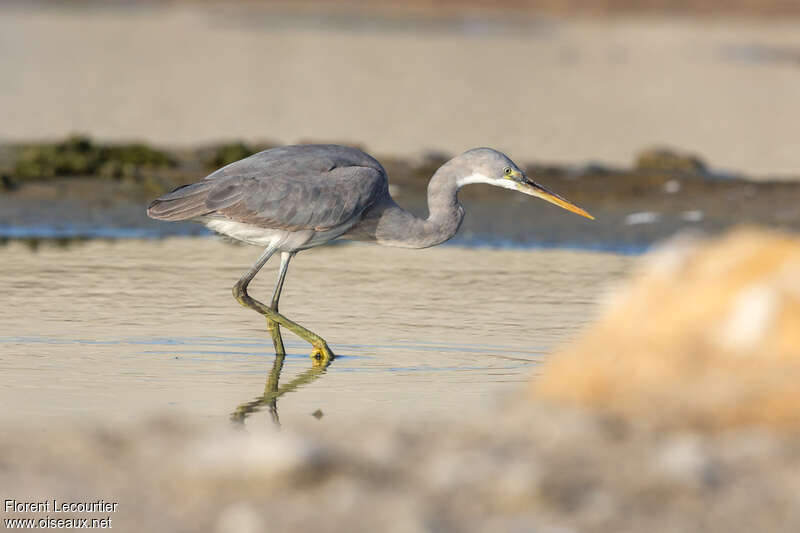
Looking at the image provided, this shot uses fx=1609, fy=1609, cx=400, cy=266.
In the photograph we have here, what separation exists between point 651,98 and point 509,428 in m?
29.6

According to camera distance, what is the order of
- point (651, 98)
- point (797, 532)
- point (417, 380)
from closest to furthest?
point (797, 532), point (417, 380), point (651, 98)

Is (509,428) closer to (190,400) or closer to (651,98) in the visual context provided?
(190,400)

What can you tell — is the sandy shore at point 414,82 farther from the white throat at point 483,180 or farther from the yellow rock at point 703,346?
the yellow rock at point 703,346

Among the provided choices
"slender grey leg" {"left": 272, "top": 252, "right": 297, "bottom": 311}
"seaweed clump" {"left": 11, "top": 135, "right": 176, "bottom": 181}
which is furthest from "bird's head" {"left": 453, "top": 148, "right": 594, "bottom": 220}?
"seaweed clump" {"left": 11, "top": 135, "right": 176, "bottom": 181}

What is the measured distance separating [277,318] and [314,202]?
0.75 metres

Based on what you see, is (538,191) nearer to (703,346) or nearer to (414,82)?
(703,346)

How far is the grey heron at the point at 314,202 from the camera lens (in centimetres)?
930

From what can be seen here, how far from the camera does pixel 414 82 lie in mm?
38156

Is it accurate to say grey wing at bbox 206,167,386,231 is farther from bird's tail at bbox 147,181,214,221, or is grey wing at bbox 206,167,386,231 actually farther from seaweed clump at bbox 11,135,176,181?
seaweed clump at bbox 11,135,176,181

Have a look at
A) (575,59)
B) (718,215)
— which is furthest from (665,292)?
(575,59)

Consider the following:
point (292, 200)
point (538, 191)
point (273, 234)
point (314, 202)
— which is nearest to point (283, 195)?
point (292, 200)

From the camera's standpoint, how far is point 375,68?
41031 millimetres

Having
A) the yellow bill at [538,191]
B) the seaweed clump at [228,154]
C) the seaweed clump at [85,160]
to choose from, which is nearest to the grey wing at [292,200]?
the yellow bill at [538,191]

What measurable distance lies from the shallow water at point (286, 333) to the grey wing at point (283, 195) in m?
0.77
